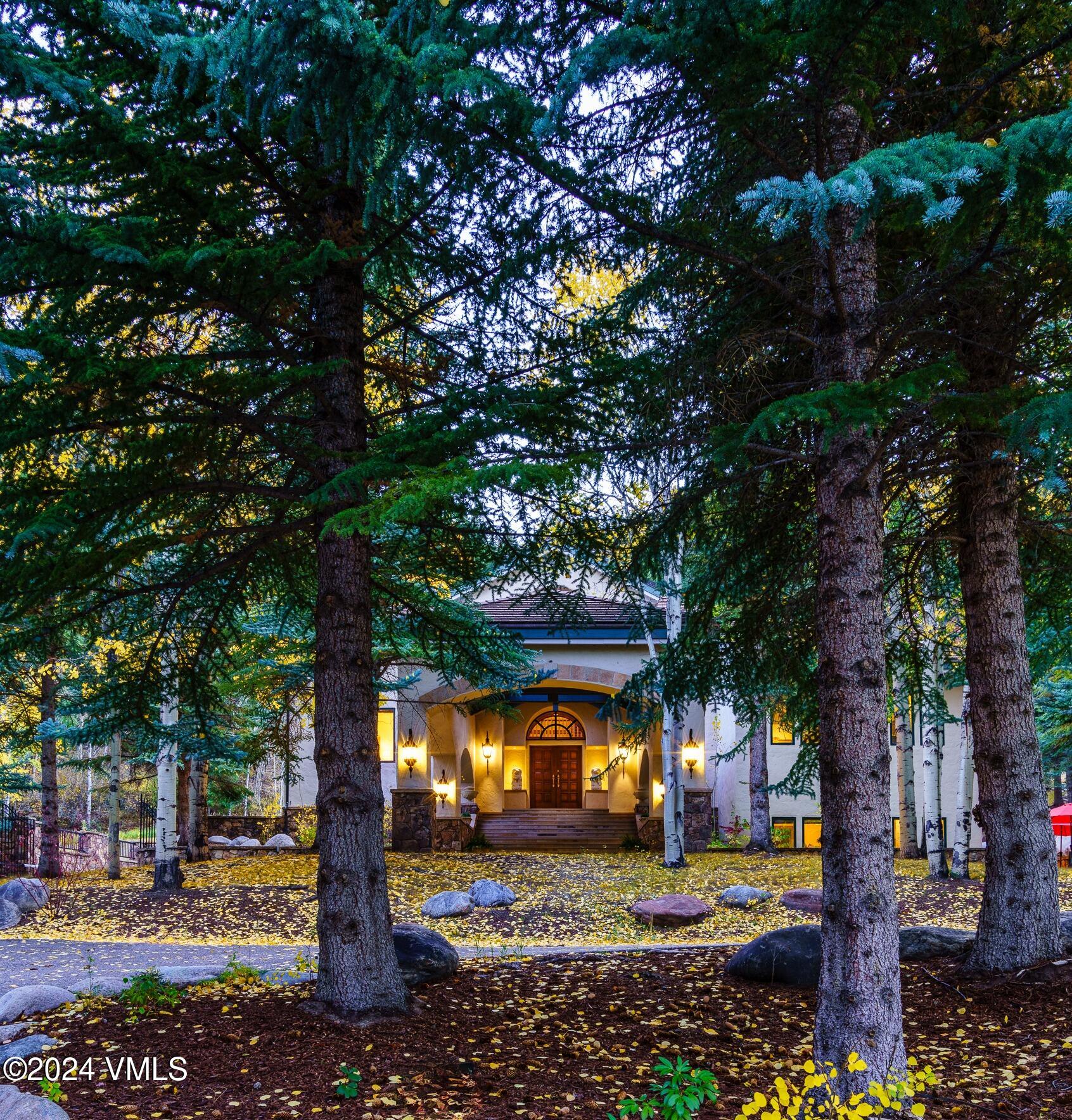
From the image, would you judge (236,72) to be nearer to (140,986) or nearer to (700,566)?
(140,986)

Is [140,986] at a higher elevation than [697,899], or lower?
higher

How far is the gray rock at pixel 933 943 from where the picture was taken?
22.9 feet

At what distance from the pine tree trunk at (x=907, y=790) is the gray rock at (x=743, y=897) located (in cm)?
403

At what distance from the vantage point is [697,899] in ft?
36.5

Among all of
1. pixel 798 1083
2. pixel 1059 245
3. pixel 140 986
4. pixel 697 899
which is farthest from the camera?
pixel 697 899

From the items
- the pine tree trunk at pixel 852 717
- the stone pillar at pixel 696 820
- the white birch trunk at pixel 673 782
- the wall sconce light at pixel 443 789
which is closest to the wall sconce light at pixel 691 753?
the stone pillar at pixel 696 820

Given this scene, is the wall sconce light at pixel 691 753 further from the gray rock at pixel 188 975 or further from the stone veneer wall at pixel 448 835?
the gray rock at pixel 188 975

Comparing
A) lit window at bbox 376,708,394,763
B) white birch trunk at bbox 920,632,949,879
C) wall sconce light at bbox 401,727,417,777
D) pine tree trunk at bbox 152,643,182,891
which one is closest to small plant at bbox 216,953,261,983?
pine tree trunk at bbox 152,643,182,891

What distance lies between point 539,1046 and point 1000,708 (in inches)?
158

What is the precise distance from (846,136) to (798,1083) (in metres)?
5.12

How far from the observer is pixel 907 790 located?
52.4 feet

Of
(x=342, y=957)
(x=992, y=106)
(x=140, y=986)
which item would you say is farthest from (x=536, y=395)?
(x=140, y=986)

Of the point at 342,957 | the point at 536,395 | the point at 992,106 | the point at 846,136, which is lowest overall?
the point at 342,957

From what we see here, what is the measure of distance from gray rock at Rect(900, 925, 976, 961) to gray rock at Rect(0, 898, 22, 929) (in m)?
10.3
